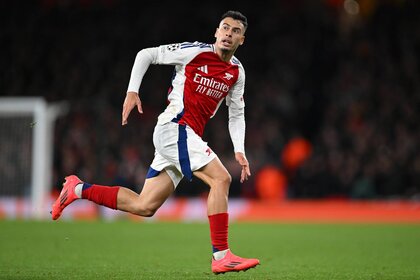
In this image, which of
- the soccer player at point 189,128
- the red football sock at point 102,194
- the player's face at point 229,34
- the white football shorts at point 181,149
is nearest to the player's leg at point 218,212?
the soccer player at point 189,128

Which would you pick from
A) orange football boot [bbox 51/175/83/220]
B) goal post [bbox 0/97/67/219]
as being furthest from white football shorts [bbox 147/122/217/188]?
goal post [bbox 0/97/67/219]

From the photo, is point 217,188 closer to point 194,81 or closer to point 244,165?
point 244,165

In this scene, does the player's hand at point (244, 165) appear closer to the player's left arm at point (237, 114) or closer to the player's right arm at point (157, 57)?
the player's left arm at point (237, 114)

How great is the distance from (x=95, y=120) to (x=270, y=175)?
447 cm

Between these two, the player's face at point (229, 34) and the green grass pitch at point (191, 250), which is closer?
the player's face at point (229, 34)

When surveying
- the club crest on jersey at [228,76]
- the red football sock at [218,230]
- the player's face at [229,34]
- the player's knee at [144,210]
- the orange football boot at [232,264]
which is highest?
the player's face at [229,34]

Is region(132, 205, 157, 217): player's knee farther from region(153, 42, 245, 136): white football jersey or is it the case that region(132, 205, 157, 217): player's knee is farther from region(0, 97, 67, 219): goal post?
region(0, 97, 67, 219): goal post

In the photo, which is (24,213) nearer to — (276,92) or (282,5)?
(276,92)

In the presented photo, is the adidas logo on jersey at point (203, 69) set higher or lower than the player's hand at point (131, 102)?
higher

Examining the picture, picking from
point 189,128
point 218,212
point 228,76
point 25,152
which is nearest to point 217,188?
point 218,212

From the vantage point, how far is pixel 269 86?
20391mm

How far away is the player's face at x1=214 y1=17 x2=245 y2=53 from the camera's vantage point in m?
6.16

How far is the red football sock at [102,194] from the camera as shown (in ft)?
20.8

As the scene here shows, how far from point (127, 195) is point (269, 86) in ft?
47.1
